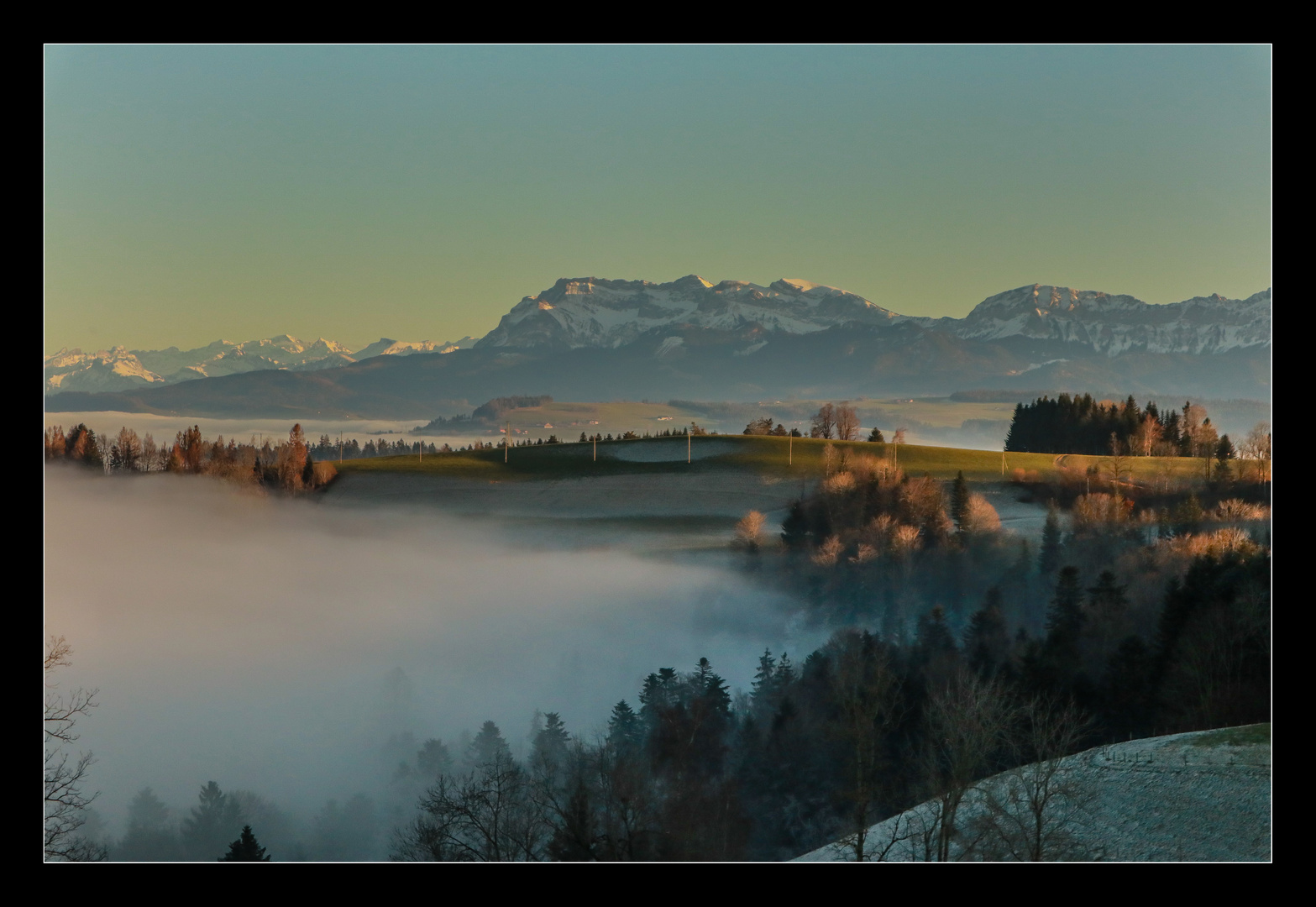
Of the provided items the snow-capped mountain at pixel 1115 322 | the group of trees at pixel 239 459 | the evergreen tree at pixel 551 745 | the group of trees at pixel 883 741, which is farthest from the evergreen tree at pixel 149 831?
the snow-capped mountain at pixel 1115 322

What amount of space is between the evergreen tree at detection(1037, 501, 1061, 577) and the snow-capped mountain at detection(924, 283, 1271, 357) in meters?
8.13

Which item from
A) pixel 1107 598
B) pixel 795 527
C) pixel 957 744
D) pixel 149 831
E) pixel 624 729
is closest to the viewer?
pixel 957 744

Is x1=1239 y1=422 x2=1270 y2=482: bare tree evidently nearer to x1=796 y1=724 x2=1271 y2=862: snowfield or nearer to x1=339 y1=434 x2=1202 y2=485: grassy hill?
x1=339 y1=434 x2=1202 y2=485: grassy hill

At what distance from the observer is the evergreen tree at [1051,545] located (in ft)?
117

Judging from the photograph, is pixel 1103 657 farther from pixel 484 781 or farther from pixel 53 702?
pixel 53 702

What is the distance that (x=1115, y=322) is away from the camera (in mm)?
42125

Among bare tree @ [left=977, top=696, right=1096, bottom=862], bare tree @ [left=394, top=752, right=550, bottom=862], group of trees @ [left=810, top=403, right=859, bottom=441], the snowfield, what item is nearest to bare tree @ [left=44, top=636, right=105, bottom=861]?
bare tree @ [left=394, top=752, right=550, bottom=862]

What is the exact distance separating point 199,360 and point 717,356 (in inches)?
954

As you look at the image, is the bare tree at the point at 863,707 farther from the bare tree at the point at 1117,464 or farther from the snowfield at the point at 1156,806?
the bare tree at the point at 1117,464

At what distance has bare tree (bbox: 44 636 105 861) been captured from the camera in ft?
71.6

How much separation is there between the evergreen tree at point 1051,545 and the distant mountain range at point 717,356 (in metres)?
8.11

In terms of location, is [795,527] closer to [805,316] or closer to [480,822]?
[805,316]

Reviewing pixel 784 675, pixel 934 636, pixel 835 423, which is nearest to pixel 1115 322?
pixel 835 423
